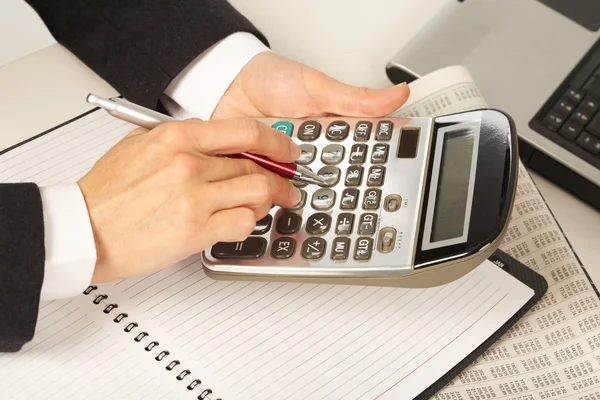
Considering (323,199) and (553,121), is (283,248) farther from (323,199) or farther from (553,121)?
(553,121)

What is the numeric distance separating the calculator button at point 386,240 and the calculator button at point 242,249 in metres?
0.07

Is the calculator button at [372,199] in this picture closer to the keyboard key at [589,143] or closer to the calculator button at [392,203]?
the calculator button at [392,203]

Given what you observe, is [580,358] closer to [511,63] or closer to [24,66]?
[511,63]

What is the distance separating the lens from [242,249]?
1.52 feet

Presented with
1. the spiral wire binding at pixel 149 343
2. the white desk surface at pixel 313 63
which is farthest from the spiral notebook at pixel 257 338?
the white desk surface at pixel 313 63

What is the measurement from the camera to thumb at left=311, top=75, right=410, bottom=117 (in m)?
0.51

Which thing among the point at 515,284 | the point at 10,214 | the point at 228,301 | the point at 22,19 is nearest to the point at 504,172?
the point at 515,284

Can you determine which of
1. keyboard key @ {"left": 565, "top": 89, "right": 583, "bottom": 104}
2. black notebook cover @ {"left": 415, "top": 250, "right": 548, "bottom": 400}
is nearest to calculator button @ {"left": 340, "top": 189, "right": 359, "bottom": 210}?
black notebook cover @ {"left": 415, "top": 250, "right": 548, "bottom": 400}

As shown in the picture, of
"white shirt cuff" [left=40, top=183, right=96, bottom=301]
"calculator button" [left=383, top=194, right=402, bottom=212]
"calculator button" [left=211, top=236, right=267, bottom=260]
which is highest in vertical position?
"calculator button" [left=383, top=194, right=402, bottom=212]

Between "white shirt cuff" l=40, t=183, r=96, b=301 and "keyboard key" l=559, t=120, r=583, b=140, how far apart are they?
0.37m

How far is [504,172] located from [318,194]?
122 mm

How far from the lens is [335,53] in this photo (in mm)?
662

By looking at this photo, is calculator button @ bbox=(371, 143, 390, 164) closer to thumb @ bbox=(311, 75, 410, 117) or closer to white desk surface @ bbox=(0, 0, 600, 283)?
thumb @ bbox=(311, 75, 410, 117)

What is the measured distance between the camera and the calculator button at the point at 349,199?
472 mm
